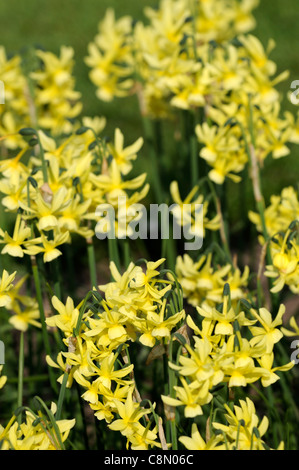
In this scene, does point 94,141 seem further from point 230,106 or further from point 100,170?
point 230,106

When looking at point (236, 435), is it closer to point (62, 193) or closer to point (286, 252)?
point (286, 252)

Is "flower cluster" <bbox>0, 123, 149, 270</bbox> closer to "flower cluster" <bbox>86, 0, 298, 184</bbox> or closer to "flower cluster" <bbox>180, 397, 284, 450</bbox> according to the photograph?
"flower cluster" <bbox>86, 0, 298, 184</bbox>

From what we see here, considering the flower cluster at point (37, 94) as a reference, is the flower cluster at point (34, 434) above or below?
below

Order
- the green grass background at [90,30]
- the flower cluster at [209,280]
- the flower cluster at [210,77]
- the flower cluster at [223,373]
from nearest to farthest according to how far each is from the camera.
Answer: the flower cluster at [223,373], the flower cluster at [209,280], the flower cluster at [210,77], the green grass background at [90,30]

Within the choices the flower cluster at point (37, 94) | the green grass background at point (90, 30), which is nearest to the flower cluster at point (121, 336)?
the flower cluster at point (37, 94)

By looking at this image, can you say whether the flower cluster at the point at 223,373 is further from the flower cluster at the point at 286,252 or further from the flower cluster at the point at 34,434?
the flower cluster at the point at 286,252

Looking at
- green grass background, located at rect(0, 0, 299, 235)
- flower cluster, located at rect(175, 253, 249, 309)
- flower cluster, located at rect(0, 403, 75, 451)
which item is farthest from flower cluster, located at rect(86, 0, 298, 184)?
green grass background, located at rect(0, 0, 299, 235)

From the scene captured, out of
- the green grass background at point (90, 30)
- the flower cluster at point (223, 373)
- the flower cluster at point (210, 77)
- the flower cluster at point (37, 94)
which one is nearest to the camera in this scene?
the flower cluster at point (223, 373)

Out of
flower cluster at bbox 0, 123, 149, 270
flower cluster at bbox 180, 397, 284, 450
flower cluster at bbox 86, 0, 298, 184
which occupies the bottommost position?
flower cluster at bbox 180, 397, 284, 450
